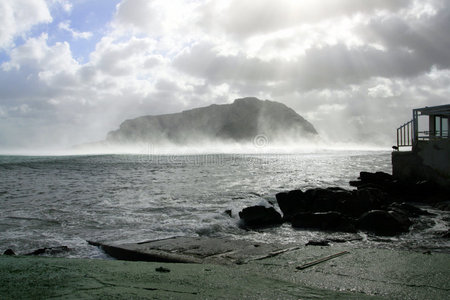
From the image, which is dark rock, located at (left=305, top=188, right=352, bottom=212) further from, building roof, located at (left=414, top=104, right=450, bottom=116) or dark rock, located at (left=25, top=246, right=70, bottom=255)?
building roof, located at (left=414, top=104, right=450, bottom=116)

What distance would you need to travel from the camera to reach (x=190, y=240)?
321 inches

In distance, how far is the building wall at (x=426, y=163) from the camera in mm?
18516

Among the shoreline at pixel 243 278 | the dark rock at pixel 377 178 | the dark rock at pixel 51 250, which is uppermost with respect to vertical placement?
the dark rock at pixel 377 178

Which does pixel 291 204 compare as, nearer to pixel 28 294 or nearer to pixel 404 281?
pixel 404 281

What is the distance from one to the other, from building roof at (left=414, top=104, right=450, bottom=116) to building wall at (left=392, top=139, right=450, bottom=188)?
2542 millimetres

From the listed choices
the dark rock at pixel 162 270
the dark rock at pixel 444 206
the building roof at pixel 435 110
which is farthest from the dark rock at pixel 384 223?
the building roof at pixel 435 110

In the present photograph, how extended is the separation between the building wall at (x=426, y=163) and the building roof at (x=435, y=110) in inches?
100

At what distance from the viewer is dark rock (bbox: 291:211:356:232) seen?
33.7ft

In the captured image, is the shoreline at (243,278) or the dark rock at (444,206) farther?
the dark rock at (444,206)

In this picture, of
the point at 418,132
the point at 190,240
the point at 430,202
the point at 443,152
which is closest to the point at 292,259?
the point at 190,240

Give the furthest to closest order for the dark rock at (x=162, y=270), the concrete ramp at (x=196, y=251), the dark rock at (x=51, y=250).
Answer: the dark rock at (x=51, y=250) < the concrete ramp at (x=196, y=251) < the dark rock at (x=162, y=270)

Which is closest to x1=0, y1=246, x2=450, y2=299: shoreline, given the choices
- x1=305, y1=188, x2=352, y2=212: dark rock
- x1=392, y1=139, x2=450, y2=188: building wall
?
x1=305, y1=188, x2=352, y2=212: dark rock

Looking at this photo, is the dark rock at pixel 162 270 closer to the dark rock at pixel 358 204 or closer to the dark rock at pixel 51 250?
the dark rock at pixel 51 250

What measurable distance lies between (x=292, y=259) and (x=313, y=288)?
1.61 metres
